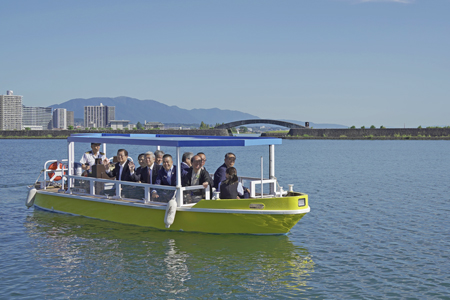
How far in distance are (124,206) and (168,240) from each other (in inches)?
79.2

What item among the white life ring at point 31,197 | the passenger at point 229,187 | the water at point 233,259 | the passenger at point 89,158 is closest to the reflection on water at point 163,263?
the water at point 233,259

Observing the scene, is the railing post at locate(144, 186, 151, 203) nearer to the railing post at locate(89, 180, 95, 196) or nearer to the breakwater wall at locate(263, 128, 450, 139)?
the railing post at locate(89, 180, 95, 196)

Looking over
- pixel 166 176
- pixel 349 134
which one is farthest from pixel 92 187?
pixel 349 134

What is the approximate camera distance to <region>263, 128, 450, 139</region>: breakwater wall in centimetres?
9166

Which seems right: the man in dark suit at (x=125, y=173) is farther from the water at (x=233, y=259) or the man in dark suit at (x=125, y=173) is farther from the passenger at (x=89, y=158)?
the passenger at (x=89, y=158)

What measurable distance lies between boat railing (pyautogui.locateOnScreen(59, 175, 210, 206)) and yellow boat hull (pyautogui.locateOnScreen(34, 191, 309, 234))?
0.26 metres

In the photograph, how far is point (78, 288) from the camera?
8938 millimetres

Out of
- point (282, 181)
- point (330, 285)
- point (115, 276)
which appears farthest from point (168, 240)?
point (282, 181)

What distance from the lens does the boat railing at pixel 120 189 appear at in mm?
12598

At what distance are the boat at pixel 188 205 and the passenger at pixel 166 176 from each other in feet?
0.58

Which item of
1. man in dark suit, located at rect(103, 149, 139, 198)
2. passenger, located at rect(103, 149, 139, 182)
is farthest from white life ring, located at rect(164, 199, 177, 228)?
passenger, located at rect(103, 149, 139, 182)

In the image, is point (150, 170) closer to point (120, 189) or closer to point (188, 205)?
point (120, 189)

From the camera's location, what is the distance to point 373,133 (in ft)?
322

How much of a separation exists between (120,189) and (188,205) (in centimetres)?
253
